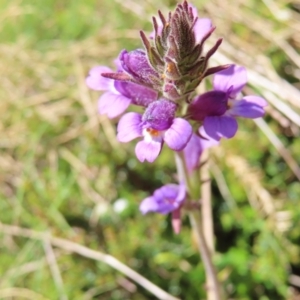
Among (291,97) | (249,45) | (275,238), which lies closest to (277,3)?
(249,45)

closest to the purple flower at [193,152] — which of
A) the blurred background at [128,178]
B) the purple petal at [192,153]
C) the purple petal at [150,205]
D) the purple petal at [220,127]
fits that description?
the purple petal at [192,153]

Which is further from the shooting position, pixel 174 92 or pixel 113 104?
pixel 113 104

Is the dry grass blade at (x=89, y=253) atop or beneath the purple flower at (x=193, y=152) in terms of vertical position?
beneath

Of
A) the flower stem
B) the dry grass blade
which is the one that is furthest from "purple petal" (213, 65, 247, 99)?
the dry grass blade

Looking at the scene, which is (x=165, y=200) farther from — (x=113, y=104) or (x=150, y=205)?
(x=113, y=104)

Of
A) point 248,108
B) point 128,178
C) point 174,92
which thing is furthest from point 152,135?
point 128,178

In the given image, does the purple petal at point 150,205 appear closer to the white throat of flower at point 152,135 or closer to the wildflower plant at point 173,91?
the wildflower plant at point 173,91

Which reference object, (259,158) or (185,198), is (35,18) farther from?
(185,198)
